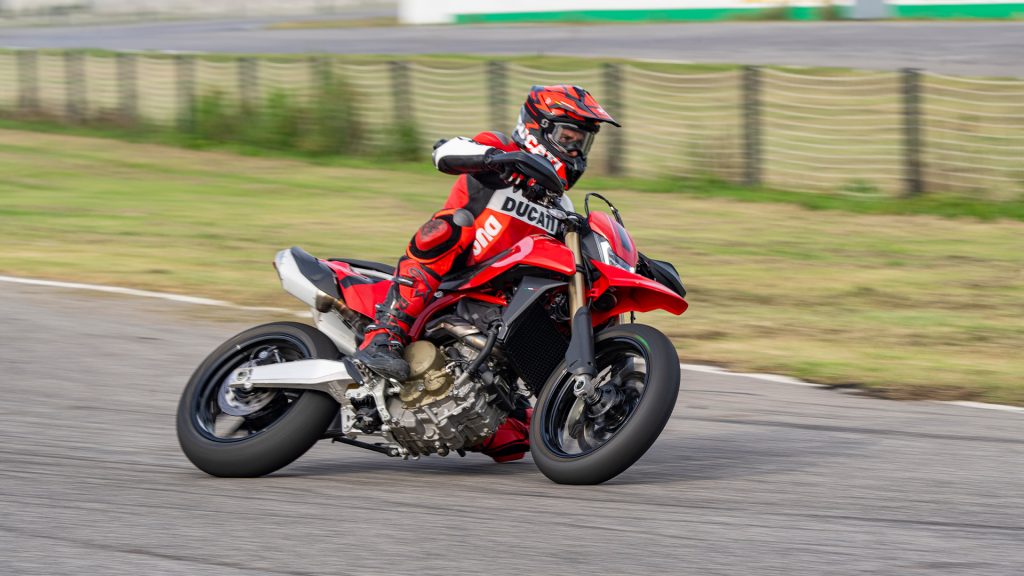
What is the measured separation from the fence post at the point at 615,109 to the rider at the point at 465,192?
14.9 meters

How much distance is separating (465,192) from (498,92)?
56.4ft

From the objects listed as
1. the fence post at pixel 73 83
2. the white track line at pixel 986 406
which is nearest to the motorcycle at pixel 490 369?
the white track line at pixel 986 406

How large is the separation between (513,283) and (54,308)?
21.2 ft

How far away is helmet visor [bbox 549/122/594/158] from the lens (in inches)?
246

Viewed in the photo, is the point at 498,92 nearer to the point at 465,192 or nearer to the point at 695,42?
the point at 695,42

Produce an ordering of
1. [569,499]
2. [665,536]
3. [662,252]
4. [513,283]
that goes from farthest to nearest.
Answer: [662,252], [513,283], [569,499], [665,536]

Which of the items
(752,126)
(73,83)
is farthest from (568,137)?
(73,83)

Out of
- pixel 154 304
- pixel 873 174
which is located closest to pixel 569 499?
pixel 154 304

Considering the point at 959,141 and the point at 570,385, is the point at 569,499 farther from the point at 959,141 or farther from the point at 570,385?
the point at 959,141

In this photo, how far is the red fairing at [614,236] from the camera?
6234 mm

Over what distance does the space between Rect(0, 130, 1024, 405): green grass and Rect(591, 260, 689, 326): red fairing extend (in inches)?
118

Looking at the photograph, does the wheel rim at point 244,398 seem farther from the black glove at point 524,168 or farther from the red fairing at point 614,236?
the red fairing at point 614,236

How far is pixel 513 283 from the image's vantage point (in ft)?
20.6

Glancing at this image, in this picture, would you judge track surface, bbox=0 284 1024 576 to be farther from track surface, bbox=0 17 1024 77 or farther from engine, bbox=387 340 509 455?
track surface, bbox=0 17 1024 77
